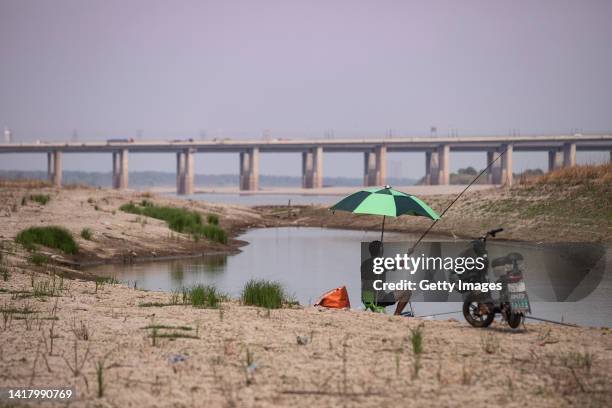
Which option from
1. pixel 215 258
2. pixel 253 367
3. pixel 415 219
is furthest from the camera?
pixel 415 219

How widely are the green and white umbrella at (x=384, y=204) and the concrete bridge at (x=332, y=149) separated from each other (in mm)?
121959

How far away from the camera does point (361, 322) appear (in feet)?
40.4

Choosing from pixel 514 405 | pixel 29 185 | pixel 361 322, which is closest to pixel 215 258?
pixel 361 322

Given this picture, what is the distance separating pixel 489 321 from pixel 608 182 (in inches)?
1074

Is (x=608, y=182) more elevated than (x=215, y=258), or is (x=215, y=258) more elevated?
(x=608, y=182)

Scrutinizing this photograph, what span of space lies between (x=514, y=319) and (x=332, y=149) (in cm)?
13937

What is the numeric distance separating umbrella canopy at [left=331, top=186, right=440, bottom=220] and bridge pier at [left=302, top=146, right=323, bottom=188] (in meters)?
132

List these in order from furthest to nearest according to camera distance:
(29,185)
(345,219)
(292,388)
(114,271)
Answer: (29,185) < (345,219) < (114,271) < (292,388)

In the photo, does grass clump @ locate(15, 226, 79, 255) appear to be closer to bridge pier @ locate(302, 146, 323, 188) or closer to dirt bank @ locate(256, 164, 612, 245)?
dirt bank @ locate(256, 164, 612, 245)

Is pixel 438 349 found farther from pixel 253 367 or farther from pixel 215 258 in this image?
pixel 215 258

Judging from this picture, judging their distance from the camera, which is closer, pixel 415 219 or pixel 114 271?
pixel 114 271

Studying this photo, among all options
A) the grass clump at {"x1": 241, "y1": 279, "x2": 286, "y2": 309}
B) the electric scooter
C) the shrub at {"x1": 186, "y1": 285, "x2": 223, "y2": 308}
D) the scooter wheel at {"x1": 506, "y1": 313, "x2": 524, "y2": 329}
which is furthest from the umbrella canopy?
the scooter wheel at {"x1": 506, "y1": 313, "x2": 524, "y2": 329}

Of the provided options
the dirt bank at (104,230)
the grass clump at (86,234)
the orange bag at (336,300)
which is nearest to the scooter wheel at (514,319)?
the orange bag at (336,300)

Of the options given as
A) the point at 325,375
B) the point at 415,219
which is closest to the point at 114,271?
the point at 325,375
